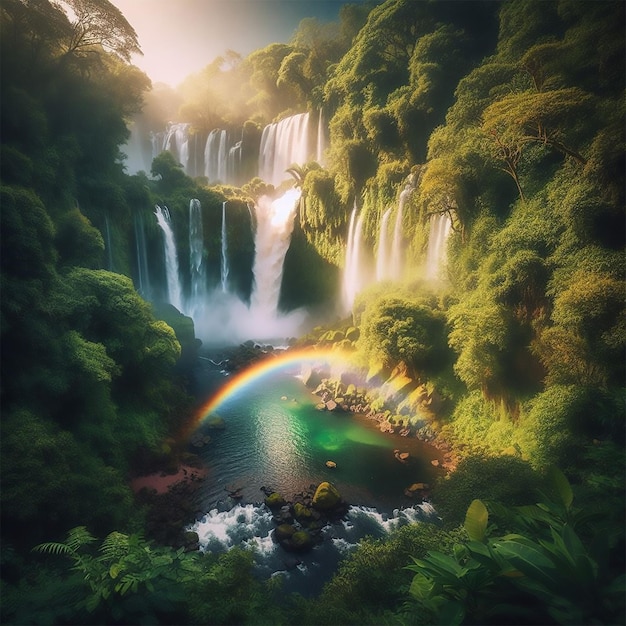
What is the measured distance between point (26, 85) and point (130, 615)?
2445 cm

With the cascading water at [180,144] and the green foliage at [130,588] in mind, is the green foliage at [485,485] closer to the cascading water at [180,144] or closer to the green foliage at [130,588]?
the green foliage at [130,588]

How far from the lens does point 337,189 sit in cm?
3094

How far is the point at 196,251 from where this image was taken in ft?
107

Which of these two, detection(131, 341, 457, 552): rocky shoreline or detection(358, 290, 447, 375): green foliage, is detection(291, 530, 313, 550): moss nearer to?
detection(131, 341, 457, 552): rocky shoreline

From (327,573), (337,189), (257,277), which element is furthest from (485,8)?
(327,573)

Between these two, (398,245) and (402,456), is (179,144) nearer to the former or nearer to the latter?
(398,245)

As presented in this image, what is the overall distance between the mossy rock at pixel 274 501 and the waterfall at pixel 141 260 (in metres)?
19.3

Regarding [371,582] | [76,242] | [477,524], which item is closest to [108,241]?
[76,242]

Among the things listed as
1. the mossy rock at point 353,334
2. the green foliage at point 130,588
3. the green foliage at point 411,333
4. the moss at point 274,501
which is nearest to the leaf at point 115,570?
the green foliage at point 130,588

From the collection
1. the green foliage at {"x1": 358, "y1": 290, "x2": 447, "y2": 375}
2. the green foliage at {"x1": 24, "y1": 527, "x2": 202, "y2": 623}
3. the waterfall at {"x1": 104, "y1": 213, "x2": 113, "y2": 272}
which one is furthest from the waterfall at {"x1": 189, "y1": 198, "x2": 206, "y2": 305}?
the green foliage at {"x1": 24, "y1": 527, "x2": 202, "y2": 623}

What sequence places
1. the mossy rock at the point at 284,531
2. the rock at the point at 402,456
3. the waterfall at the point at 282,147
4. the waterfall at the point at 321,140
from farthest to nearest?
the waterfall at the point at 282,147, the waterfall at the point at 321,140, the rock at the point at 402,456, the mossy rock at the point at 284,531

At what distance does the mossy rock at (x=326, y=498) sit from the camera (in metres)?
12.4

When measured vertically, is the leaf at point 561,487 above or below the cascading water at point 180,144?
below

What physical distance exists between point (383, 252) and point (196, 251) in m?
17.5
